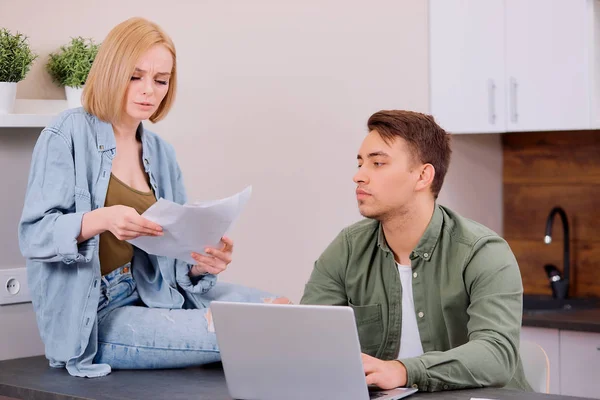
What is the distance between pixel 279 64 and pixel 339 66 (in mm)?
274

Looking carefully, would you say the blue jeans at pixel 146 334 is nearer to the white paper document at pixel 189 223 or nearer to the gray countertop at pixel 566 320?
the white paper document at pixel 189 223

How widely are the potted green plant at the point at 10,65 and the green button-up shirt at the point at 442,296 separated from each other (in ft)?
3.05

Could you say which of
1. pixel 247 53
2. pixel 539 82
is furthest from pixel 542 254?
pixel 247 53

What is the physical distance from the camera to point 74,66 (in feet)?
8.56

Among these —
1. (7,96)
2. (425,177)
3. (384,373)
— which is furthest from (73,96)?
(384,373)

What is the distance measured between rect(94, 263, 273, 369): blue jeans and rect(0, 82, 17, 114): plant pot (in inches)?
20.8

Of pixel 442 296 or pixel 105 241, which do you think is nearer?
pixel 442 296

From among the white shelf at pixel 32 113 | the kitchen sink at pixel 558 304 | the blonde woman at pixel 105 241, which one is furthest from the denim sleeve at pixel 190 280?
the kitchen sink at pixel 558 304

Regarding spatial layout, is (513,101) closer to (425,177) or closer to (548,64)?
(548,64)

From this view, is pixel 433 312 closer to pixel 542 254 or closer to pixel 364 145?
pixel 364 145

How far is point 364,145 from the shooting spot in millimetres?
2248

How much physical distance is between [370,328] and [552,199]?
207 centimetres

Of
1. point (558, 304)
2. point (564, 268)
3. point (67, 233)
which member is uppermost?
point (67, 233)

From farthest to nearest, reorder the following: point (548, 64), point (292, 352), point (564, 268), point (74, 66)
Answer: point (564, 268) → point (548, 64) → point (74, 66) → point (292, 352)
